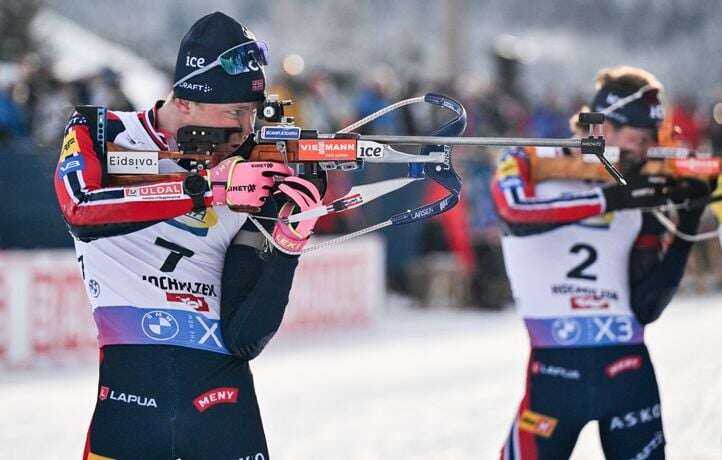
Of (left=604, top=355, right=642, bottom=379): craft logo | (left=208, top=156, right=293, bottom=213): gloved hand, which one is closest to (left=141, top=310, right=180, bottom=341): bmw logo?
(left=208, top=156, right=293, bottom=213): gloved hand

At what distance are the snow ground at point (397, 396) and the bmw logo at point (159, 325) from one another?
150 inches

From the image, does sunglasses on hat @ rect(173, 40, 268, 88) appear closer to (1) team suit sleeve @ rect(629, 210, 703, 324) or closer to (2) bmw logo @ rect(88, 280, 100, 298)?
(2) bmw logo @ rect(88, 280, 100, 298)

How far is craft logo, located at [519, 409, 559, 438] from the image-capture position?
15.9ft

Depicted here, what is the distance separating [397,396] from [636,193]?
490 cm

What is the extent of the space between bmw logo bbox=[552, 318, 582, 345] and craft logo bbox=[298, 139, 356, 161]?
163 cm

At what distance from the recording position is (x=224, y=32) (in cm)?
387

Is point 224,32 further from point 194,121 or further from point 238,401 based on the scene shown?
point 238,401

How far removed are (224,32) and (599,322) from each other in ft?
6.82

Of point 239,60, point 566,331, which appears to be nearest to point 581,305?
point 566,331

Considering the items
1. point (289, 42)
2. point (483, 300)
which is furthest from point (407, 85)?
point (289, 42)

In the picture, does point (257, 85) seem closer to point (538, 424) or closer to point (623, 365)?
point (538, 424)

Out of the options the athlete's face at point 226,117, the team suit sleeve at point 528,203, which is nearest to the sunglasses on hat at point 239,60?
the athlete's face at point 226,117

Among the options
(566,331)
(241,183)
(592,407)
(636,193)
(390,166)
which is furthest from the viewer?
(390,166)

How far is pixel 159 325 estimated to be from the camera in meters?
3.87
